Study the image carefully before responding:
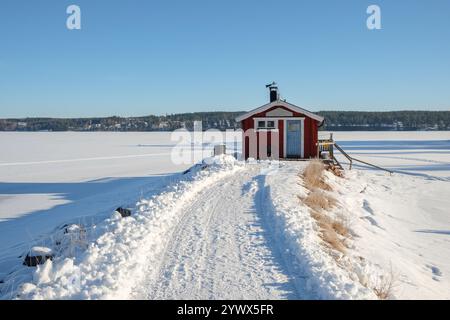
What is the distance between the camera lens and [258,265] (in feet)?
19.4

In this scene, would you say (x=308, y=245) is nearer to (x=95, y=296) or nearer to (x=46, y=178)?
(x=95, y=296)

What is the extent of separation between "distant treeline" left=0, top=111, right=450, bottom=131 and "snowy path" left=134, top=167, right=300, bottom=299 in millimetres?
114543

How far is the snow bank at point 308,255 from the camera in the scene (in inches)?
197

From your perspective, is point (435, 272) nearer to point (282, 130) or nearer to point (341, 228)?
point (341, 228)

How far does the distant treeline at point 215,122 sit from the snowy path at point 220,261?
115m

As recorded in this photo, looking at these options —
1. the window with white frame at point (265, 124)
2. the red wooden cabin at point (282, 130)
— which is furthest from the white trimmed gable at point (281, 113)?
the window with white frame at point (265, 124)

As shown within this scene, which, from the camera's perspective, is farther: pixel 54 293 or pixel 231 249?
pixel 231 249

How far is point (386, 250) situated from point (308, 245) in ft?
10.7

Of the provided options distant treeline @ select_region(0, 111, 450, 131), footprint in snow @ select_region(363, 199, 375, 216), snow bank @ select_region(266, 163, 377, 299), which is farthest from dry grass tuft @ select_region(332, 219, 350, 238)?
distant treeline @ select_region(0, 111, 450, 131)

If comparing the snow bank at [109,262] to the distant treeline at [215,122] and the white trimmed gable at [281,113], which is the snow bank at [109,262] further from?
the distant treeline at [215,122]

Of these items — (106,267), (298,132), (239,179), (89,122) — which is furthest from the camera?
(89,122)
